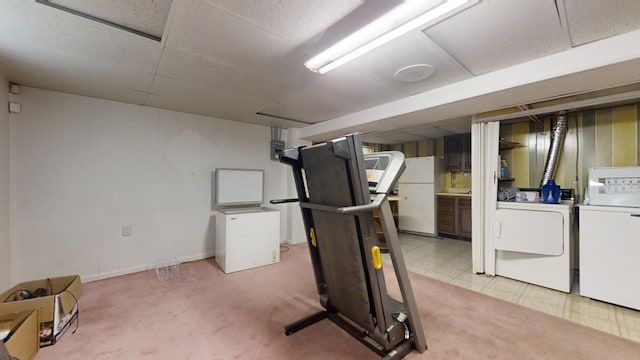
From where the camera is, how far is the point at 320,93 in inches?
111

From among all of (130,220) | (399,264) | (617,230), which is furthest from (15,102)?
(617,230)

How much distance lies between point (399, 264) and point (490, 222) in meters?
2.15

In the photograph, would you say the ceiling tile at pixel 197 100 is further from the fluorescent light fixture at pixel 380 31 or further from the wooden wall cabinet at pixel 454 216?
the wooden wall cabinet at pixel 454 216

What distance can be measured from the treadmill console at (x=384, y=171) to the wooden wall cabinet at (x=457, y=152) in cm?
406

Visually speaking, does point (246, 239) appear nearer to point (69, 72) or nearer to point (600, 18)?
point (69, 72)

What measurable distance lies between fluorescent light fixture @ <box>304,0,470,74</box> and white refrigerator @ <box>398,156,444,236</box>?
410cm

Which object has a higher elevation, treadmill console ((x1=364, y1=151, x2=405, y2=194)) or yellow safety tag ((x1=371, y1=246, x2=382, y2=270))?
treadmill console ((x1=364, y1=151, x2=405, y2=194))

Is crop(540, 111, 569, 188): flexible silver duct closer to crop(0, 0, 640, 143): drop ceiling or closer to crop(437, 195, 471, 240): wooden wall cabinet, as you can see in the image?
crop(0, 0, 640, 143): drop ceiling

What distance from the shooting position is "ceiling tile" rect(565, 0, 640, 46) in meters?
1.39

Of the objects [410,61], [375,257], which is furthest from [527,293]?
[410,61]

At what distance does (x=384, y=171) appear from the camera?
1.70 meters

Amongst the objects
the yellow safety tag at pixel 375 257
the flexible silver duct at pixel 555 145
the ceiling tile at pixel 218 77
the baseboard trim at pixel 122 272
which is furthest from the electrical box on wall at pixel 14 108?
the flexible silver duct at pixel 555 145

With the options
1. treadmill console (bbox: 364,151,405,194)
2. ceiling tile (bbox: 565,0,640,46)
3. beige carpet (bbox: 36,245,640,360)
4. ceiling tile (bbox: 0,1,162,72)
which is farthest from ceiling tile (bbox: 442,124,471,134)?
ceiling tile (bbox: 0,1,162,72)

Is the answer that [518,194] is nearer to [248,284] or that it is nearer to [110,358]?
[248,284]
